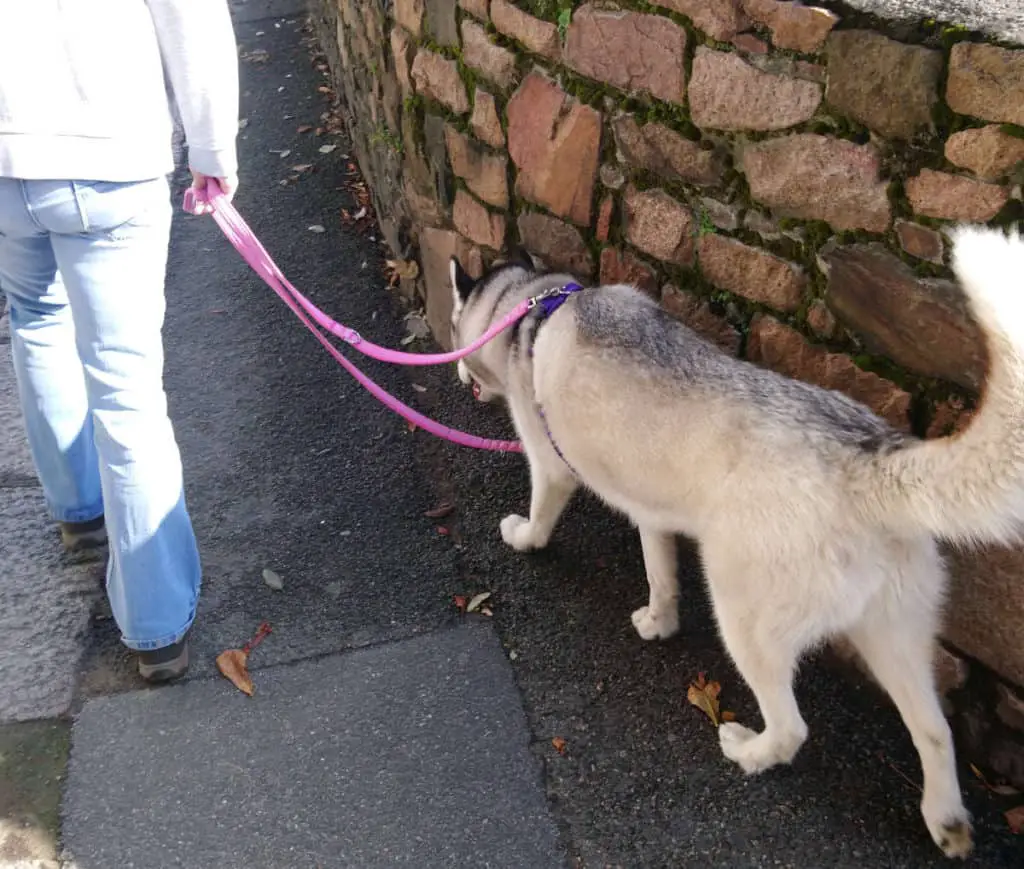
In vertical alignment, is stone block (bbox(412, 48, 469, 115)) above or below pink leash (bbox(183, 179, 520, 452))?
above

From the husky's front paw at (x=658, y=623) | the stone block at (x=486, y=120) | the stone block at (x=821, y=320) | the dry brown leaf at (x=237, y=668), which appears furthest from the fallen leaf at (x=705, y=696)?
the stone block at (x=486, y=120)

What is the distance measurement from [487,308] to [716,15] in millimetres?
1308

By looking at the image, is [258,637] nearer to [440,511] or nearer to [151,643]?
[151,643]

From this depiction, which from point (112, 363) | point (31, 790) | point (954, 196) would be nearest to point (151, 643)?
point (31, 790)

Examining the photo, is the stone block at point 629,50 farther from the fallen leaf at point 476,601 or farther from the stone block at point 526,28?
the fallen leaf at point 476,601

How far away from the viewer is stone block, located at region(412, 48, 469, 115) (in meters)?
3.89

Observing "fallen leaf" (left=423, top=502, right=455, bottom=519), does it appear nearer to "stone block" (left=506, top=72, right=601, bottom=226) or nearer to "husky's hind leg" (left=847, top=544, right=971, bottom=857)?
"stone block" (left=506, top=72, right=601, bottom=226)

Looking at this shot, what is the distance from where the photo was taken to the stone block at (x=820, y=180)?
7.97ft

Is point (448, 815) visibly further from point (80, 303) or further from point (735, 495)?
point (80, 303)

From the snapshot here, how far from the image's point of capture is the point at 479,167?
394 cm

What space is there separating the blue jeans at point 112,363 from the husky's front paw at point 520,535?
3.53ft

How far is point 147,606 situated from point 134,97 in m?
1.47

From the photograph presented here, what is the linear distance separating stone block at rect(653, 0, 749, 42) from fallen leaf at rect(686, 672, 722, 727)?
1.86m

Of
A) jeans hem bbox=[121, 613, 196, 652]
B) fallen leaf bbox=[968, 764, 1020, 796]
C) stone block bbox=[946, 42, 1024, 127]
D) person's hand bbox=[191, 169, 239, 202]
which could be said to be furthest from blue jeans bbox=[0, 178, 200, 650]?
fallen leaf bbox=[968, 764, 1020, 796]
